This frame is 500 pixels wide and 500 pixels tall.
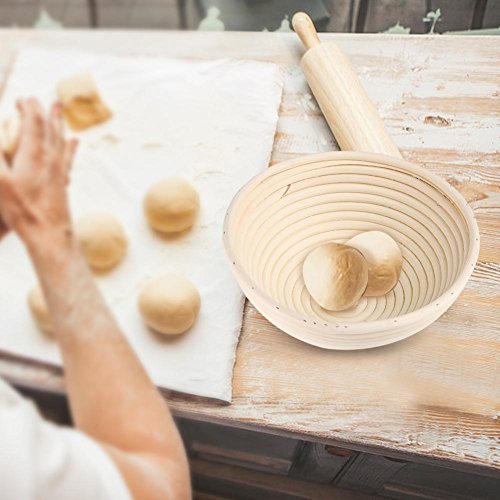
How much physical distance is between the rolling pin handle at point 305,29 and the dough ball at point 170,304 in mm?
365

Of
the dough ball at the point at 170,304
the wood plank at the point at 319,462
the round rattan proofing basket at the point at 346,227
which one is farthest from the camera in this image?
the wood plank at the point at 319,462

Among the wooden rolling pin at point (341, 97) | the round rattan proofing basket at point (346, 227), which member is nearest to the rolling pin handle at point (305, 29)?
the wooden rolling pin at point (341, 97)

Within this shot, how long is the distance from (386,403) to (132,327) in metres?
0.28

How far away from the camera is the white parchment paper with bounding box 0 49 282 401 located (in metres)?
0.45

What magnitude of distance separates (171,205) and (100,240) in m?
0.14

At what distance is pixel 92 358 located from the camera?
1.40ft

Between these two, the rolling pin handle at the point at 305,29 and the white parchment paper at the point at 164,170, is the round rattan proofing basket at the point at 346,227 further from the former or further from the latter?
the rolling pin handle at the point at 305,29

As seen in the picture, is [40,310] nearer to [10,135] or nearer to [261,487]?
[10,135]

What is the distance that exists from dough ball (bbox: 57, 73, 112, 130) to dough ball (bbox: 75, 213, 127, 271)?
0.23 ft

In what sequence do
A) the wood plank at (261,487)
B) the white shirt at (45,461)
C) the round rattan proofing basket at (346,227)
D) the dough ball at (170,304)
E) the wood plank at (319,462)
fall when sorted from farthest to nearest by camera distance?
1. the wood plank at (261,487)
2. the wood plank at (319,462)
3. the round rattan proofing basket at (346,227)
4. the dough ball at (170,304)
5. the white shirt at (45,461)

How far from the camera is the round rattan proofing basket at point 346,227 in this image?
61cm

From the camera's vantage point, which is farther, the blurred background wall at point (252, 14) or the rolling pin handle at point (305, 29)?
the rolling pin handle at point (305, 29)

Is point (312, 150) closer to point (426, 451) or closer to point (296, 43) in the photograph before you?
point (296, 43)

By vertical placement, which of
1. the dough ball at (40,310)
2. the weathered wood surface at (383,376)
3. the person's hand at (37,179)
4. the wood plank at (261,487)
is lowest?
the wood plank at (261,487)
